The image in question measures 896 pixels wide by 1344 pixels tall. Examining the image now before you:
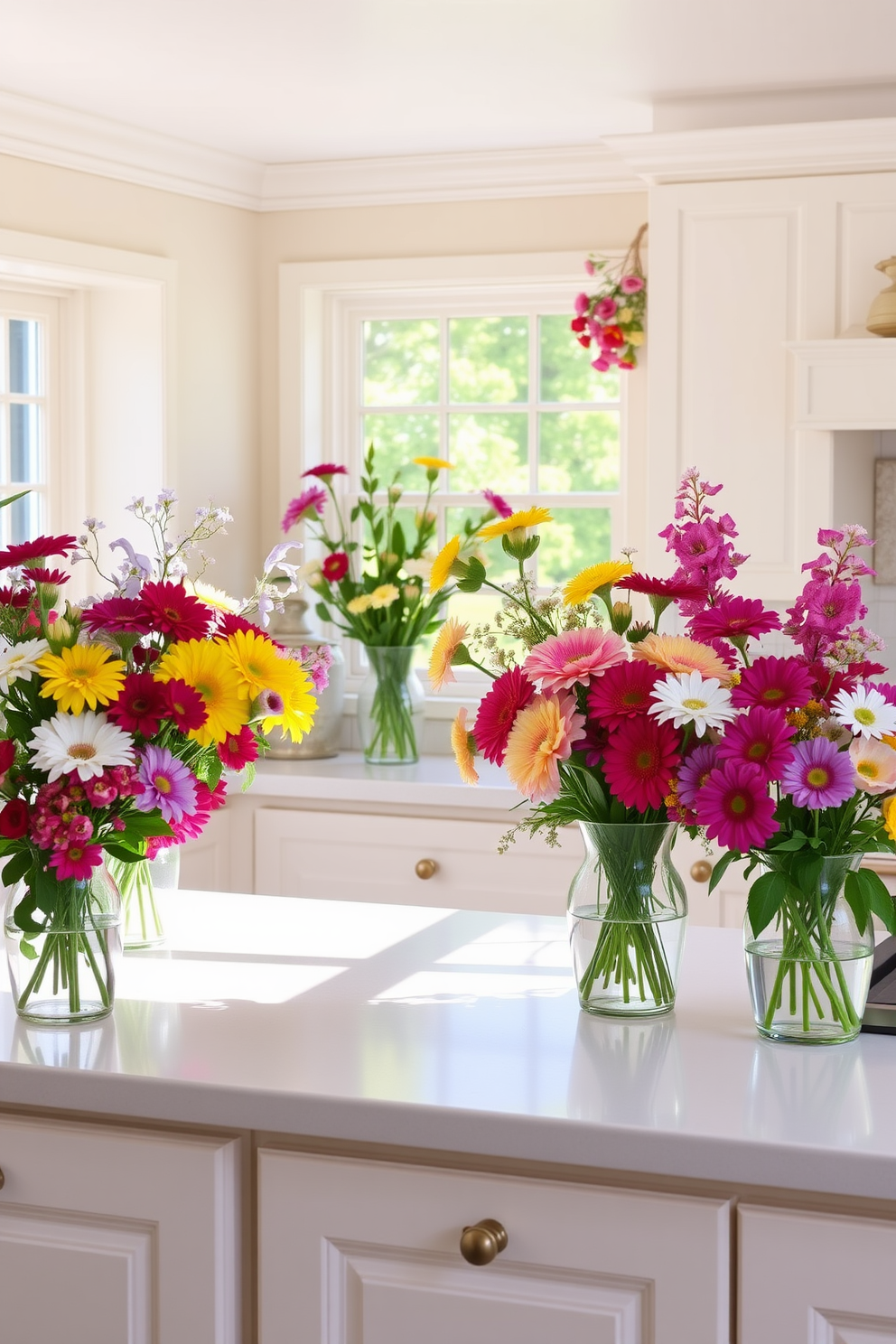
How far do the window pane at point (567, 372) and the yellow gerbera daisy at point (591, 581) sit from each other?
2.93 m

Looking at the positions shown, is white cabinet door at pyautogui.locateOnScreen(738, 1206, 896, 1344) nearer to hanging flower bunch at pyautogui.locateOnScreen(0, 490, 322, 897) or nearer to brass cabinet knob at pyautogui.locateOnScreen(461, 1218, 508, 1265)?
brass cabinet knob at pyautogui.locateOnScreen(461, 1218, 508, 1265)

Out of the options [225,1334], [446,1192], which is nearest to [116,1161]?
[225,1334]

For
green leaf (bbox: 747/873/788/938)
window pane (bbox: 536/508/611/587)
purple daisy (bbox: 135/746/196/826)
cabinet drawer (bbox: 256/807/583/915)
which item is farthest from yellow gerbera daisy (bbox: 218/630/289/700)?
window pane (bbox: 536/508/611/587)

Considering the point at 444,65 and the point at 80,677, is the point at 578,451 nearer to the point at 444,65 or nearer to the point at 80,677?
the point at 444,65

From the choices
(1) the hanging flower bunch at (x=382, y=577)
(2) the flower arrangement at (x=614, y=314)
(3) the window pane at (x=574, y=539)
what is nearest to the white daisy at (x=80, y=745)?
(1) the hanging flower bunch at (x=382, y=577)

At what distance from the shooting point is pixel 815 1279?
1.33 meters

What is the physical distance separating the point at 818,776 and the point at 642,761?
0.17 metres

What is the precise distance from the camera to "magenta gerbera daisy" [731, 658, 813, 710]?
1.48 m

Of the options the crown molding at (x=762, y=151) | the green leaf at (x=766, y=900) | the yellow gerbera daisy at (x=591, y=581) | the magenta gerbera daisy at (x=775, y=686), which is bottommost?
the green leaf at (x=766, y=900)

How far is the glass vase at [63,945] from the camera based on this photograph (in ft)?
5.33

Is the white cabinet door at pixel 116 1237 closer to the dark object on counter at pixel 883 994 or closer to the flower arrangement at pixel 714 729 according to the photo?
the flower arrangement at pixel 714 729

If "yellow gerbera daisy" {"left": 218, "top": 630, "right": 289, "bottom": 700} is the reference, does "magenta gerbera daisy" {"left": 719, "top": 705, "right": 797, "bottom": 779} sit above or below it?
below

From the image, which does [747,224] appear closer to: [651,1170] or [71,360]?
[71,360]

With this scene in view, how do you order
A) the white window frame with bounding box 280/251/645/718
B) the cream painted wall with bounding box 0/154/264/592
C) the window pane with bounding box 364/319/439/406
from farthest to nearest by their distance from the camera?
the window pane with bounding box 364/319/439/406 < the white window frame with bounding box 280/251/645/718 < the cream painted wall with bounding box 0/154/264/592
